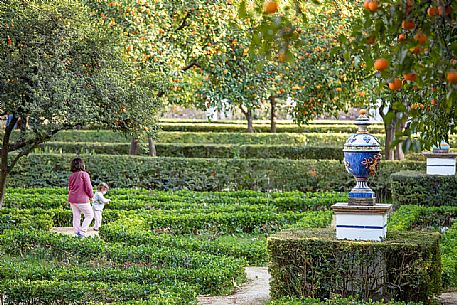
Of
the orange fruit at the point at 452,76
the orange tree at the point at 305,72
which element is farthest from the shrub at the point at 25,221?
the orange fruit at the point at 452,76

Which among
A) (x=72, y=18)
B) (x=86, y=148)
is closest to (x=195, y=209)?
(x=72, y=18)

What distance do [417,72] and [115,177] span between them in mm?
12418

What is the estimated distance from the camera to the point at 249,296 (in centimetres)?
715

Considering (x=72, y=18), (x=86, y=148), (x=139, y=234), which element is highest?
(x=72, y=18)

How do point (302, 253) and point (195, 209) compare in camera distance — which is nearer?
point (302, 253)

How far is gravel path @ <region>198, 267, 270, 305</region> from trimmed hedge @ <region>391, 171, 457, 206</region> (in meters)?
5.09

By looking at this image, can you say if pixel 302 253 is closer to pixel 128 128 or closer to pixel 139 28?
pixel 128 128

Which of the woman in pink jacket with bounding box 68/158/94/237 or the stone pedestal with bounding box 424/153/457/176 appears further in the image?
the stone pedestal with bounding box 424/153/457/176

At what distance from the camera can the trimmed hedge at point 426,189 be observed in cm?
1242

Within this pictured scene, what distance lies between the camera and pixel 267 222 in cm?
1087

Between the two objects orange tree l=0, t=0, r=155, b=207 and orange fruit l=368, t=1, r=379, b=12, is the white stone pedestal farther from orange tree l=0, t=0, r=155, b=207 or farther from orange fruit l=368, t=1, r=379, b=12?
orange tree l=0, t=0, r=155, b=207

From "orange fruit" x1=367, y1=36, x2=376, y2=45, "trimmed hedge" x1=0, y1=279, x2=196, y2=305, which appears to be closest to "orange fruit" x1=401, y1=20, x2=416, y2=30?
"orange fruit" x1=367, y1=36, x2=376, y2=45

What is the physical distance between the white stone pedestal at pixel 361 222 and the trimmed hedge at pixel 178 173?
28.3 ft

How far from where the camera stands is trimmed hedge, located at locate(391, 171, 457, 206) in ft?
40.8
